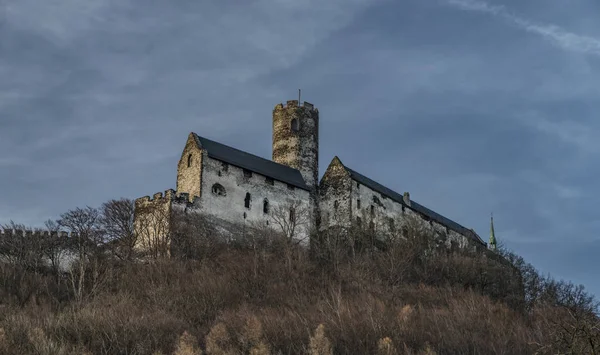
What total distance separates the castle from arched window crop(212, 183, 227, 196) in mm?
62

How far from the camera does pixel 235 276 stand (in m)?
37.5

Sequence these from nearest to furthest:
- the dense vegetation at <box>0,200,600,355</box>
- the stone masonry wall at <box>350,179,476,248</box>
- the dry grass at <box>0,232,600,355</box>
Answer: the dry grass at <box>0,232,600,355</box>
the dense vegetation at <box>0,200,600,355</box>
the stone masonry wall at <box>350,179,476,248</box>

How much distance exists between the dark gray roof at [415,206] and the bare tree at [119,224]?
1569 centimetres

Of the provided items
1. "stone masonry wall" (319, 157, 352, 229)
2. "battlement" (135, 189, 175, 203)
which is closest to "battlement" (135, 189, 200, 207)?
"battlement" (135, 189, 175, 203)

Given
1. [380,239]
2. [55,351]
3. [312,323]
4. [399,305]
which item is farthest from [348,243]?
[55,351]

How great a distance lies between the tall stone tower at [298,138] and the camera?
5359 centimetres

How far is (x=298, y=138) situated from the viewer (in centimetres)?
5444

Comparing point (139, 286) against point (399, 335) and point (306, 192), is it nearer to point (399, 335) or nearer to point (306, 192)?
point (399, 335)

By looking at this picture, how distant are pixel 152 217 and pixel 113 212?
3495 millimetres

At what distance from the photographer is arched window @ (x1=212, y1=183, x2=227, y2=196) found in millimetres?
45750

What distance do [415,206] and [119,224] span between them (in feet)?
75.5

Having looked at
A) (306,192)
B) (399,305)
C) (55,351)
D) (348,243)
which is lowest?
(55,351)

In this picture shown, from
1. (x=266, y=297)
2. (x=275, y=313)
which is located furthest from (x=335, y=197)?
(x=275, y=313)

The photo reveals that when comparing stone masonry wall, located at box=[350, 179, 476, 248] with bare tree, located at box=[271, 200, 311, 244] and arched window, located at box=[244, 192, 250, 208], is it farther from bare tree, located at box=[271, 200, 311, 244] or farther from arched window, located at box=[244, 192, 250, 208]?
arched window, located at box=[244, 192, 250, 208]
